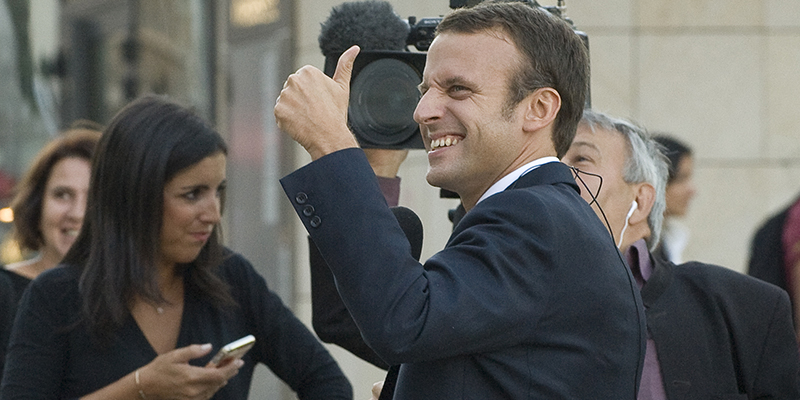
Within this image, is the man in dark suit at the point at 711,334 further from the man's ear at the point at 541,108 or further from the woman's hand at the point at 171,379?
the woman's hand at the point at 171,379

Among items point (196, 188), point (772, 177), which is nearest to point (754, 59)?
point (772, 177)

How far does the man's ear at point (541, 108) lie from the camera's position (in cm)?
174

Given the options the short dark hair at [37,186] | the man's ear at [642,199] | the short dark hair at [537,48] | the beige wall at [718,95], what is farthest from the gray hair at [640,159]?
the beige wall at [718,95]

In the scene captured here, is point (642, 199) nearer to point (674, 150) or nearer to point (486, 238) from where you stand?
point (486, 238)

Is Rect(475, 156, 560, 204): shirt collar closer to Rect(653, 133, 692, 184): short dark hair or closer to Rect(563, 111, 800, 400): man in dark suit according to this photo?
Rect(563, 111, 800, 400): man in dark suit

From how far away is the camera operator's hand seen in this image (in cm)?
161

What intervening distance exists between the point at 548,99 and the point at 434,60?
0.69ft

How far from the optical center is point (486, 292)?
4.90ft

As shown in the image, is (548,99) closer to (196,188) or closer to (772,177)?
(196,188)

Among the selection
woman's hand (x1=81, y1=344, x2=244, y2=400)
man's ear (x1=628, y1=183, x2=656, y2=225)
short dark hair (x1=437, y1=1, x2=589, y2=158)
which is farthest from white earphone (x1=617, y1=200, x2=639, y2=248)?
woman's hand (x1=81, y1=344, x2=244, y2=400)

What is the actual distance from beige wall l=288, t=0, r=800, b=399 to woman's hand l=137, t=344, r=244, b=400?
2.95 metres

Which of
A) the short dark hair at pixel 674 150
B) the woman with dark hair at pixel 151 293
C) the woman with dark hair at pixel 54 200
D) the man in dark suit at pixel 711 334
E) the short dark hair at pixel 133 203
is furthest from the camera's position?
the short dark hair at pixel 674 150

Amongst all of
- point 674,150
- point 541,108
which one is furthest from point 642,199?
point 674,150

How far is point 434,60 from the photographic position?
175cm
